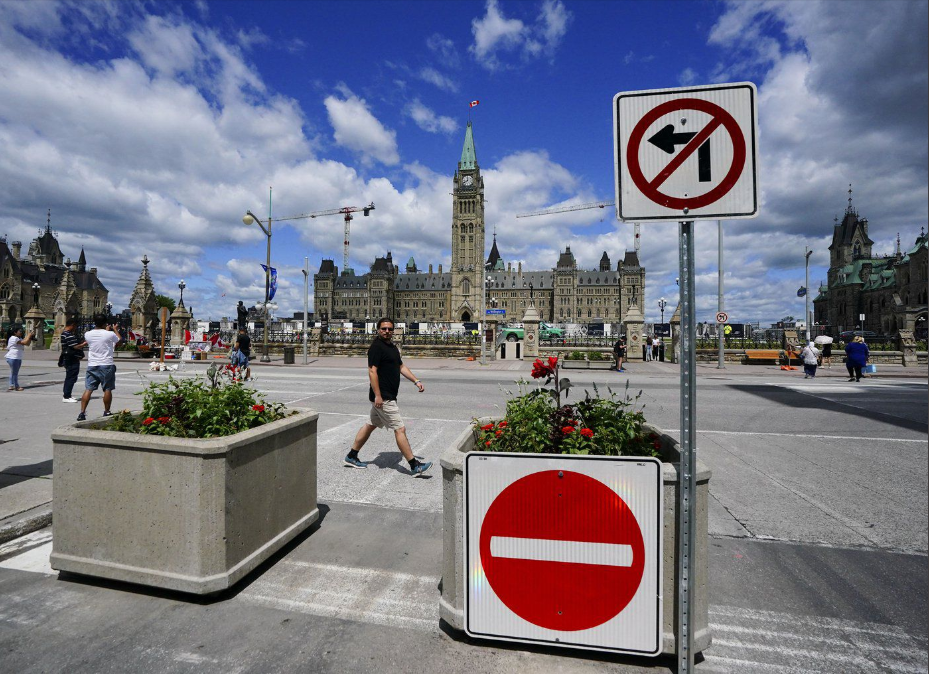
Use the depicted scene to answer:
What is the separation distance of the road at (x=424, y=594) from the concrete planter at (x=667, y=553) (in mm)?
183

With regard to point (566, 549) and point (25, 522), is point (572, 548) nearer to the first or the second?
point (566, 549)

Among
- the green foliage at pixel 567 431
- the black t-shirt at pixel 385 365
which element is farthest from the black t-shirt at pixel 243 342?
the green foliage at pixel 567 431

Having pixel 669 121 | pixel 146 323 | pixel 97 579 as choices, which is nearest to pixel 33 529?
pixel 97 579

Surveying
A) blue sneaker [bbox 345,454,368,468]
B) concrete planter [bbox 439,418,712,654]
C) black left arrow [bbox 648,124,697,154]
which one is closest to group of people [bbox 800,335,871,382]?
blue sneaker [bbox 345,454,368,468]

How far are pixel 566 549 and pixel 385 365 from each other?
12.7ft

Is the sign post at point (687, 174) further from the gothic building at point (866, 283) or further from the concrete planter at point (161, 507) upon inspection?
the gothic building at point (866, 283)

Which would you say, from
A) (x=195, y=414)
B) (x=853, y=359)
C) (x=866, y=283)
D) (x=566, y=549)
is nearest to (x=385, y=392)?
(x=195, y=414)

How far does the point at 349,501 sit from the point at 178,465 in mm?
2282

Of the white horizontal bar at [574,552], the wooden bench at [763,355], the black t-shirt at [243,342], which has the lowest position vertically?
the wooden bench at [763,355]

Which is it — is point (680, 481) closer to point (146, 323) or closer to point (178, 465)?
point (178, 465)

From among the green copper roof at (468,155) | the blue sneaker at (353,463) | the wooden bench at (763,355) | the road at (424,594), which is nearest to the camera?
the road at (424,594)

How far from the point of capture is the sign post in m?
2.10

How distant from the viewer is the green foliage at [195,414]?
11.0 feet

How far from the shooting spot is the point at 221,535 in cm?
299
